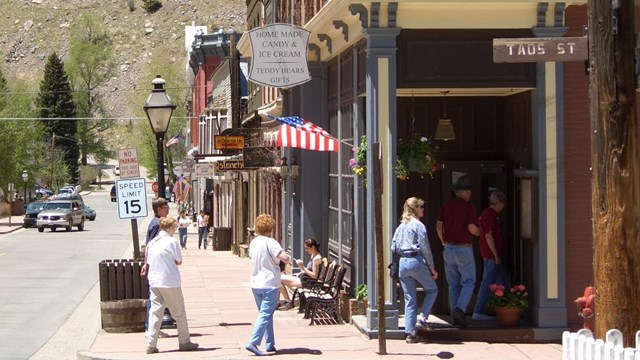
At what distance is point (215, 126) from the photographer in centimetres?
4888

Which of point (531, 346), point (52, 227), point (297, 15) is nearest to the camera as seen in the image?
point (531, 346)

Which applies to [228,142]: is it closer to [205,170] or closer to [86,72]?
[205,170]

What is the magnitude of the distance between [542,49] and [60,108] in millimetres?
111250

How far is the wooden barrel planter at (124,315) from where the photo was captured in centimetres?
1497

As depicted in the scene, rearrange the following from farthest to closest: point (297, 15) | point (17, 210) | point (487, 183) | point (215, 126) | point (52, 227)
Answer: point (17, 210), point (52, 227), point (215, 126), point (297, 15), point (487, 183)

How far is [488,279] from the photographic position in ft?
46.7

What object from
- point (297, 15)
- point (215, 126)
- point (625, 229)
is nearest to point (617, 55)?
point (625, 229)

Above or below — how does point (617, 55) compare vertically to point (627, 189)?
above

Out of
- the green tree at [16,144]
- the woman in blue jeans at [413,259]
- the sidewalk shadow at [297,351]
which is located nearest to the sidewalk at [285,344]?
the sidewalk shadow at [297,351]

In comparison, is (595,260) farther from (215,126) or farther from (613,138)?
(215,126)

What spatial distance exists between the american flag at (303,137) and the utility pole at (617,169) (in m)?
6.99

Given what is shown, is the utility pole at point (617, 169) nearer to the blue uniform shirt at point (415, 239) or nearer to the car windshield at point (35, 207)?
the blue uniform shirt at point (415, 239)

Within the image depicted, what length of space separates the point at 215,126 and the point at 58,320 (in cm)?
3129

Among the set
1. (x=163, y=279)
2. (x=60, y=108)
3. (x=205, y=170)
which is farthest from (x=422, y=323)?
(x=60, y=108)
